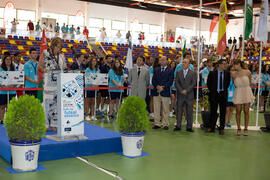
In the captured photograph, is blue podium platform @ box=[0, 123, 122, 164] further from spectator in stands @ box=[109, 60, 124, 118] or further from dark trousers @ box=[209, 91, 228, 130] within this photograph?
spectator in stands @ box=[109, 60, 124, 118]

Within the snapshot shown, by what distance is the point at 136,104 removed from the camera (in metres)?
4.84

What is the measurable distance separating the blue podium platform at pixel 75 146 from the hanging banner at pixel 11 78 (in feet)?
6.10

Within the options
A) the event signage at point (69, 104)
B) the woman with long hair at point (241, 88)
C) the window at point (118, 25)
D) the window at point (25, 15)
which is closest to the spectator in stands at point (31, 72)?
the event signage at point (69, 104)

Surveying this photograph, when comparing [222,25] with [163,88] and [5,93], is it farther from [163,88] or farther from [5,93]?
[5,93]

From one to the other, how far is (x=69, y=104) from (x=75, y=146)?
2.05 ft

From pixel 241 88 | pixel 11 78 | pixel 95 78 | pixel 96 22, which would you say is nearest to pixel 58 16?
pixel 96 22

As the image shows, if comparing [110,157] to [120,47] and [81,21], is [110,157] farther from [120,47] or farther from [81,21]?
[81,21]

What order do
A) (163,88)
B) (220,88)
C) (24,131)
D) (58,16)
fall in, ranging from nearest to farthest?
(24,131), (220,88), (163,88), (58,16)

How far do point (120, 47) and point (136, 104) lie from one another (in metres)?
19.1

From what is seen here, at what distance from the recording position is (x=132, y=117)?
4.79m

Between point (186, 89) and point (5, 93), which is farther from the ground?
point (186, 89)

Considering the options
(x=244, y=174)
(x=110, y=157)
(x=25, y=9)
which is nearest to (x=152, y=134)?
(x=110, y=157)

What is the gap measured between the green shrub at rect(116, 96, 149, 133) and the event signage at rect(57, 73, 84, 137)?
0.61 m

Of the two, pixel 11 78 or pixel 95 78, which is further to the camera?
pixel 95 78
